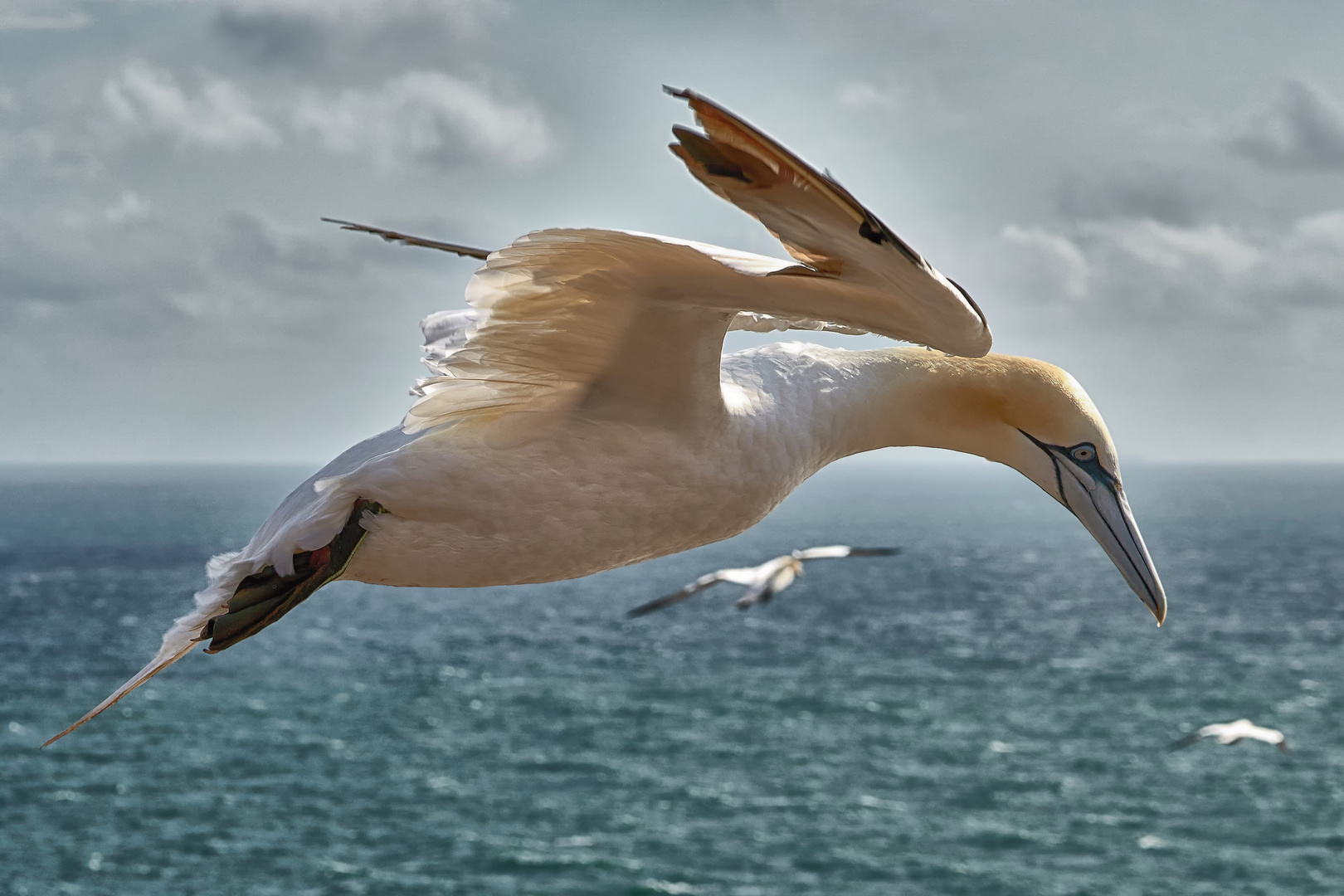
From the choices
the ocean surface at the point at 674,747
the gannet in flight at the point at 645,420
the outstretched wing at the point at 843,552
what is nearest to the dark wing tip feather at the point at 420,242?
the gannet in flight at the point at 645,420

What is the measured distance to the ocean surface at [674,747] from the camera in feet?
182

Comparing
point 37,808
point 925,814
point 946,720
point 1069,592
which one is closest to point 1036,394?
point 925,814

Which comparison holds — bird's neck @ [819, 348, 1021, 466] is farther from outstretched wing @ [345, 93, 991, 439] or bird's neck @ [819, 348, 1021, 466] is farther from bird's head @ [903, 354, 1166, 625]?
outstretched wing @ [345, 93, 991, 439]

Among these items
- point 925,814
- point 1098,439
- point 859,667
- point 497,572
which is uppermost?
point 1098,439

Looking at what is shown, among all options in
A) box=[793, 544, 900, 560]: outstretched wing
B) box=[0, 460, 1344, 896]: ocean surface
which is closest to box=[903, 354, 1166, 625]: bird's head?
box=[793, 544, 900, 560]: outstretched wing

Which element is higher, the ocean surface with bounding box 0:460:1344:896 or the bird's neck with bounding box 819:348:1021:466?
the bird's neck with bounding box 819:348:1021:466

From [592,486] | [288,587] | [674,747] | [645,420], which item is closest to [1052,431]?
[645,420]

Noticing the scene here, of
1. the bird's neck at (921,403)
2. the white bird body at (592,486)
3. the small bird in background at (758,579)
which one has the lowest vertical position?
the small bird in background at (758,579)

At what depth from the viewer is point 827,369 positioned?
4.45m

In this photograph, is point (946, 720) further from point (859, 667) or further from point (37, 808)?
point (37, 808)

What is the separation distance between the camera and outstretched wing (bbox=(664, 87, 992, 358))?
2707 mm

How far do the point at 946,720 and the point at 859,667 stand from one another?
953 centimetres

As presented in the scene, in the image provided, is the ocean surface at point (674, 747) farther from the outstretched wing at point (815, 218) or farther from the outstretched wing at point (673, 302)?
the outstretched wing at point (815, 218)

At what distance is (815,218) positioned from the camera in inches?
114
